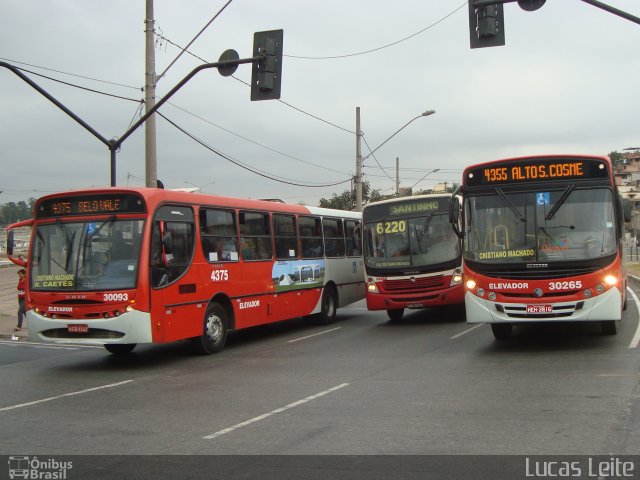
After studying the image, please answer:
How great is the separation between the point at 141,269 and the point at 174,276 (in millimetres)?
892

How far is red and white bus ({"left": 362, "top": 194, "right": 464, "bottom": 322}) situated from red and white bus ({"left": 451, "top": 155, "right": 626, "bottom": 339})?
4.50m

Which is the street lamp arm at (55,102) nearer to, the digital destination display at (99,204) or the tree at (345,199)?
the digital destination display at (99,204)

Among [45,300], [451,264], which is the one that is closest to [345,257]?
[451,264]

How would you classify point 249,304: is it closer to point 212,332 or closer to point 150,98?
point 212,332

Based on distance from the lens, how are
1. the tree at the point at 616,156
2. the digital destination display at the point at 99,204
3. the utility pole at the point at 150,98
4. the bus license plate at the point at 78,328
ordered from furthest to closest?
the tree at the point at 616,156 → the utility pole at the point at 150,98 → the digital destination display at the point at 99,204 → the bus license plate at the point at 78,328

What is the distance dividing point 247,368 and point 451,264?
7.08 meters

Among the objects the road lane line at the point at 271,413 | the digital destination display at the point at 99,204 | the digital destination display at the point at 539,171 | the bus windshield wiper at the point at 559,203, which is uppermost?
the digital destination display at the point at 539,171

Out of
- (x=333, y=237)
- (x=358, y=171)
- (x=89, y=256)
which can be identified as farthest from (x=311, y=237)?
(x=358, y=171)

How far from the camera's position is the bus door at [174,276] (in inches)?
451

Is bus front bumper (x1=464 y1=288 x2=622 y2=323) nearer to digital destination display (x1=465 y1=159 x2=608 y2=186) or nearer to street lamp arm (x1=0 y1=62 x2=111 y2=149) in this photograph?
digital destination display (x1=465 y1=159 x2=608 y2=186)

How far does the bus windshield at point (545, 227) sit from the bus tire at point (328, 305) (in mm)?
6964

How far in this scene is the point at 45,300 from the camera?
11477mm
